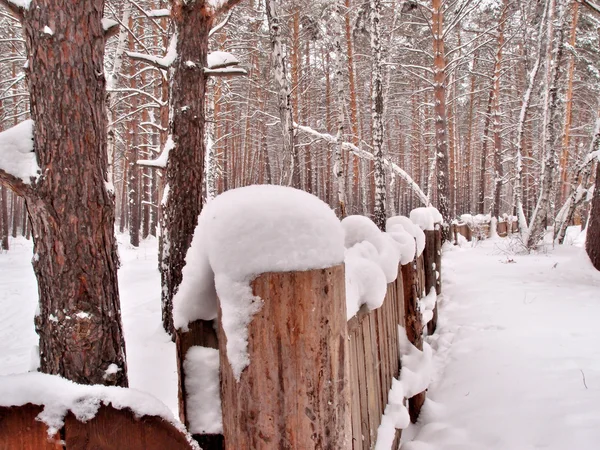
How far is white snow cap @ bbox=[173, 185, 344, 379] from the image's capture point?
33.8 inches

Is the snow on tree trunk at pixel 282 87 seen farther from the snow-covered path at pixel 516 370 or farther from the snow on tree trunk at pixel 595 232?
the snow on tree trunk at pixel 595 232

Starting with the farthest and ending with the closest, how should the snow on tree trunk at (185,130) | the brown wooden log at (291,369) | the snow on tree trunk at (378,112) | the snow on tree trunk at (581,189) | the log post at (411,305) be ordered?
the snow on tree trunk at (378,112), the snow on tree trunk at (581,189), the snow on tree trunk at (185,130), the log post at (411,305), the brown wooden log at (291,369)

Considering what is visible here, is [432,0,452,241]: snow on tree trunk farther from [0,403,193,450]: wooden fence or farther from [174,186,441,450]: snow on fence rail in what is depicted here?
[0,403,193,450]: wooden fence

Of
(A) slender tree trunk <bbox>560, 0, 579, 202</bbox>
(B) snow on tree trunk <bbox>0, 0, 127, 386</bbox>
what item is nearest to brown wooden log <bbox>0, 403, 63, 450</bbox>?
(B) snow on tree trunk <bbox>0, 0, 127, 386</bbox>

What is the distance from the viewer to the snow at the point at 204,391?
3.41 ft

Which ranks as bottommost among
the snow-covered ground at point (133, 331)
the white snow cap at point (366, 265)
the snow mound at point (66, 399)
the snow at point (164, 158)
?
the snow-covered ground at point (133, 331)

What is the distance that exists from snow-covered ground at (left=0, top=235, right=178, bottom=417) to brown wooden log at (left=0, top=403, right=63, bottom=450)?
179 cm

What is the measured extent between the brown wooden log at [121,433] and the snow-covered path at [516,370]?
68.6 inches

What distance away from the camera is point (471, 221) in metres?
15.7

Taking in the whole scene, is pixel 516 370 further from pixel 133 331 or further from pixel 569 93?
pixel 569 93

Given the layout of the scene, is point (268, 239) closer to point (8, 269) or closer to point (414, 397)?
point (414, 397)

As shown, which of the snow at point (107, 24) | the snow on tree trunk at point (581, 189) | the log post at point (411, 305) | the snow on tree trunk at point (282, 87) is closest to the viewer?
the snow at point (107, 24)

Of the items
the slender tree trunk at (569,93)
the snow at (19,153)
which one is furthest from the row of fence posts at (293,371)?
the slender tree trunk at (569,93)

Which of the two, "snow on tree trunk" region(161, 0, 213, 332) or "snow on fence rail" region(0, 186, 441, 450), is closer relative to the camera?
"snow on fence rail" region(0, 186, 441, 450)
